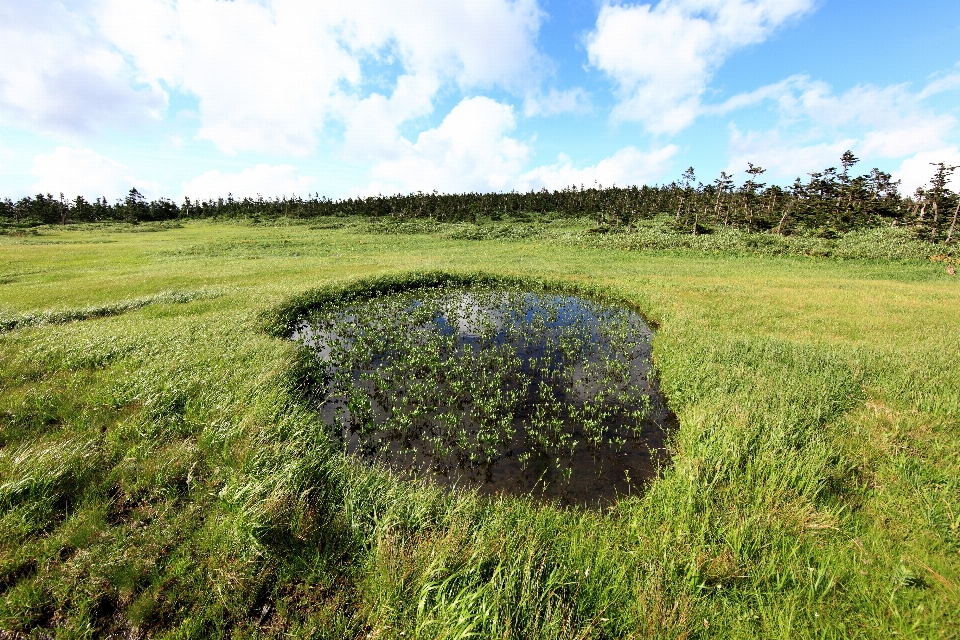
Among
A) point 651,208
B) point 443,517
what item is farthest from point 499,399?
point 651,208

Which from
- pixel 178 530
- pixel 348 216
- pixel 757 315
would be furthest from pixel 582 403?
pixel 348 216

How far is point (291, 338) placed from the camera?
50.6 ft

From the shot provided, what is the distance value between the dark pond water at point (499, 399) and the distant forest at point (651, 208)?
159ft

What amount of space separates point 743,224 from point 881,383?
206 ft

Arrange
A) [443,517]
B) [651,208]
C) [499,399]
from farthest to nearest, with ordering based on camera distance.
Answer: [651,208] → [499,399] → [443,517]

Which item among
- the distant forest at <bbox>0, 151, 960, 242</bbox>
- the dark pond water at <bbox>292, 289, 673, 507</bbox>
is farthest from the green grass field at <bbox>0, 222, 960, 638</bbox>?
the distant forest at <bbox>0, 151, 960, 242</bbox>

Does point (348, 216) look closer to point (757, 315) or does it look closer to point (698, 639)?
point (757, 315)

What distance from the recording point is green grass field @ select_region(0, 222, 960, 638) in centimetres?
414

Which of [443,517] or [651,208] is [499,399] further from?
[651,208]

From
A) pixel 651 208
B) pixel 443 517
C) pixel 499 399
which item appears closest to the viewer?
pixel 443 517

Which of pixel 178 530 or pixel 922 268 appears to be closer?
pixel 178 530

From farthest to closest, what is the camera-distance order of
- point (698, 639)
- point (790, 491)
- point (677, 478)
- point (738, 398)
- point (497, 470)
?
point (738, 398) < point (497, 470) < point (677, 478) < point (790, 491) < point (698, 639)

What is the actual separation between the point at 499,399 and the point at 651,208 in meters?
83.7

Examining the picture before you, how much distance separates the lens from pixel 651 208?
80750 mm
